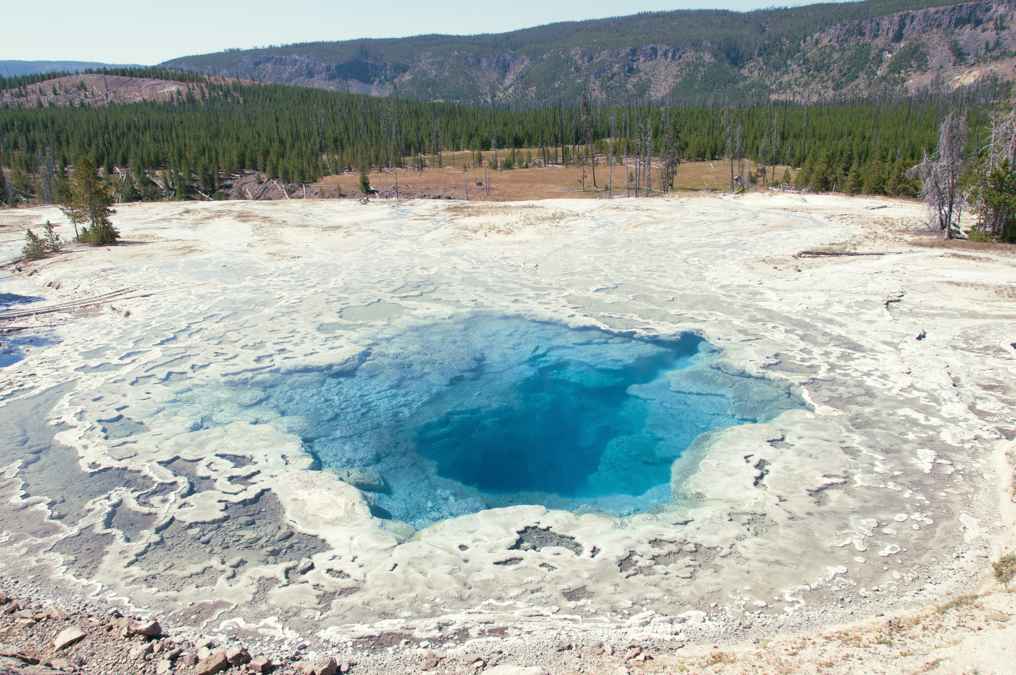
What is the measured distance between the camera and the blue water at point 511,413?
42.7ft

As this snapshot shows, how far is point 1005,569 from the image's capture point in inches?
362

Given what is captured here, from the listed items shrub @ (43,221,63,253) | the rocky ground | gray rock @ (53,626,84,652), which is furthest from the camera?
shrub @ (43,221,63,253)

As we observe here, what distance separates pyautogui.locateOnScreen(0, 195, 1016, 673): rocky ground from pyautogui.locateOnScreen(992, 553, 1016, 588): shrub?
149 millimetres

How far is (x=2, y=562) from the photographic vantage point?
10227 mm

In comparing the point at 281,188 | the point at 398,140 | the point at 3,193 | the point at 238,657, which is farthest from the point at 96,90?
the point at 238,657

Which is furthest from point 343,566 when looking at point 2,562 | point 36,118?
point 36,118

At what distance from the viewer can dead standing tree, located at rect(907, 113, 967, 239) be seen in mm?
28156

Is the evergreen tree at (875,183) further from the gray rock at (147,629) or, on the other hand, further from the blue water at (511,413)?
A: the gray rock at (147,629)

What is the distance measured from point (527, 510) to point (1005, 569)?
22.3 ft

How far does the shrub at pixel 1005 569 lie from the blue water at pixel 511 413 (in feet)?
15.7

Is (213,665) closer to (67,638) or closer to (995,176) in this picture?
(67,638)

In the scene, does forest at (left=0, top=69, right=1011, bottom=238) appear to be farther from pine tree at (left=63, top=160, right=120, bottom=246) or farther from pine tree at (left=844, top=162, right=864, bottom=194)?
pine tree at (left=63, top=160, right=120, bottom=246)

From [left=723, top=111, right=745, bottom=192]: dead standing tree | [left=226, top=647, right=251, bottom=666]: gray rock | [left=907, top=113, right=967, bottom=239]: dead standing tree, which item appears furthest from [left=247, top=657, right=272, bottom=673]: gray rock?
[left=723, top=111, right=745, bottom=192]: dead standing tree

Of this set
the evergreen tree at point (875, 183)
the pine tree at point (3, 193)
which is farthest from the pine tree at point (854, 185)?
the pine tree at point (3, 193)
